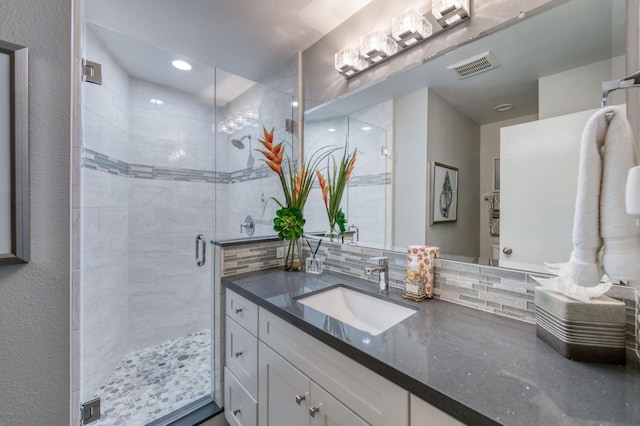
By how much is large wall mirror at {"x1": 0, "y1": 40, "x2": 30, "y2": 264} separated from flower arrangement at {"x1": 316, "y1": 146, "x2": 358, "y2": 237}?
52.2 inches

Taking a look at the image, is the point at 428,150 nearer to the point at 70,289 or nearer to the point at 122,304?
the point at 70,289

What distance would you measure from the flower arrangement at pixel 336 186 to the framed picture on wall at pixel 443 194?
1.70 feet

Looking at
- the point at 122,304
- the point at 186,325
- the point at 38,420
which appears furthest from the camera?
the point at 186,325

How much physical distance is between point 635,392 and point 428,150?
3.19 ft

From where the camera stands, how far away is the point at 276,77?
219cm

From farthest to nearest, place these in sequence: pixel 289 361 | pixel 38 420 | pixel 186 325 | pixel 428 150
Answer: pixel 186 325
pixel 428 150
pixel 289 361
pixel 38 420

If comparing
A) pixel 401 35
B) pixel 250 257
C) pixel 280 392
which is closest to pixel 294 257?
pixel 250 257

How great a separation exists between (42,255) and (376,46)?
5.61 ft

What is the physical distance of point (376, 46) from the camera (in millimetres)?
1411

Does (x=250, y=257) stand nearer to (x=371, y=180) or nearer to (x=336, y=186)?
(x=336, y=186)

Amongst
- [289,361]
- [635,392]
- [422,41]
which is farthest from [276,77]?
[635,392]

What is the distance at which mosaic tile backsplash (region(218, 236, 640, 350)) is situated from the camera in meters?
0.74

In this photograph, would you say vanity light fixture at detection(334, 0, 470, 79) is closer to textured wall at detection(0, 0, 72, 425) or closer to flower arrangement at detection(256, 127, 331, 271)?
flower arrangement at detection(256, 127, 331, 271)

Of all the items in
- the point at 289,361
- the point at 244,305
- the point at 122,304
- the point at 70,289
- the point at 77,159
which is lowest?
the point at 122,304
